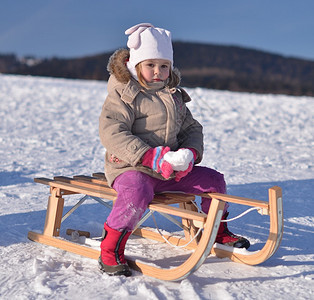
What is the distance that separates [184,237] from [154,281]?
2.51 ft

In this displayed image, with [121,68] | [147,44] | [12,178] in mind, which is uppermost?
[147,44]

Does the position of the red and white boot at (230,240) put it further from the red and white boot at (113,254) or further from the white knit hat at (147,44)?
the white knit hat at (147,44)

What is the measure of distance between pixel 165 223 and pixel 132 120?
1.10 meters

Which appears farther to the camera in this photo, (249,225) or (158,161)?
(249,225)

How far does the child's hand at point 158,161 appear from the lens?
2.51m

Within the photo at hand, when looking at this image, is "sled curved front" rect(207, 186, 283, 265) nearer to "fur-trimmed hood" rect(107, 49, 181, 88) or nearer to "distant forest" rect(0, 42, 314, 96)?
"fur-trimmed hood" rect(107, 49, 181, 88)

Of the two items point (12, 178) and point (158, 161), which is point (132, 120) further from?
point (12, 178)

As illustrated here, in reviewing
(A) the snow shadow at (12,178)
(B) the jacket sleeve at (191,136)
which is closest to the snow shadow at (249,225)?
(B) the jacket sleeve at (191,136)

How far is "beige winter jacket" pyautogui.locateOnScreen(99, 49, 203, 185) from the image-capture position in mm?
2578

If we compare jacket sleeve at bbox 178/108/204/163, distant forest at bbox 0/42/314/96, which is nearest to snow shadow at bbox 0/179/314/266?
jacket sleeve at bbox 178/108/204/163

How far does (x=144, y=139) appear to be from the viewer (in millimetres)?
2715

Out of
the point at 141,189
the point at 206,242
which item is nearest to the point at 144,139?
the point at 141,189

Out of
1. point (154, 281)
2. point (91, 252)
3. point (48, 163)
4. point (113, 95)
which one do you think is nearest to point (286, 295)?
point (154, 281)

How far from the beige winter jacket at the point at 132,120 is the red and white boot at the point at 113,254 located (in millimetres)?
373
